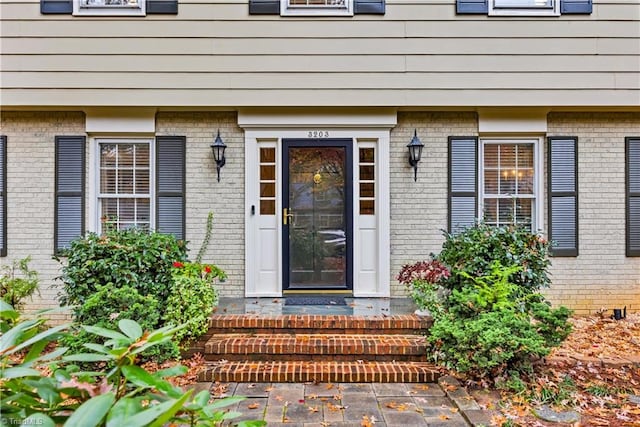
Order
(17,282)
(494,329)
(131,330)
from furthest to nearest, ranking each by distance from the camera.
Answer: (17,282) → (494,329) → (131,330)

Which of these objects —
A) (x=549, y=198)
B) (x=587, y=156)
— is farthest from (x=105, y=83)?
(x=587, y=156)

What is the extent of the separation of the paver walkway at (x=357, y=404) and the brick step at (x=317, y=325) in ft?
2.34

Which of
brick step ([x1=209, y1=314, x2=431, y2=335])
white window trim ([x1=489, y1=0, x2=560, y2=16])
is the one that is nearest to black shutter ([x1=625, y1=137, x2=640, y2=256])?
white window trim ([x1=489, y1=0, x2=560, y2=16])

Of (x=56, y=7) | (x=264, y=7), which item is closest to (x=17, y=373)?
(x=264, y=7)

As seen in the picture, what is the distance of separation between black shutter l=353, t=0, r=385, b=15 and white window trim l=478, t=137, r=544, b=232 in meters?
2.10

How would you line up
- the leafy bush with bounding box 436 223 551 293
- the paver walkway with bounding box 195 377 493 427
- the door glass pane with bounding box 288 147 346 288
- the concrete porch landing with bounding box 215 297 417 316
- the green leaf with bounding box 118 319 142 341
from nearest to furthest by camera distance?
the green leaf with bounding box 118 319 142 341, the paver walkway with bounding box 195 377 493 427, the leafy bush with bounding box 436 223 551 293, the concrete porch landing with bounding box 215 297 417 316, the door glass pane with bounding box 288 147 346 288

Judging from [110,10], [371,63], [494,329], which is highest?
[110,10]

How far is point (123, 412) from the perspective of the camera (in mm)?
968

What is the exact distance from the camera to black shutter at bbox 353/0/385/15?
504 centimetres

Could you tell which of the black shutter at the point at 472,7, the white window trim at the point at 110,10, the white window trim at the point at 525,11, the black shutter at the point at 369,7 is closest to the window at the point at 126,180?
the white window trim at the point at 110,10

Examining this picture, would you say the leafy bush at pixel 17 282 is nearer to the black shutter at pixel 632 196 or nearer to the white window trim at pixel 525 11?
the white window trim at pixel 525 11

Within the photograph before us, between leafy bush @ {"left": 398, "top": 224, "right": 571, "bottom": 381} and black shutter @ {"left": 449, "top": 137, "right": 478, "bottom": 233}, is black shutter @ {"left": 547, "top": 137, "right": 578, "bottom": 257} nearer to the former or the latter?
black shutter @ {"left": 449, "top": 137, "right": 478, "bottom": 233}

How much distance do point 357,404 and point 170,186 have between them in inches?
141

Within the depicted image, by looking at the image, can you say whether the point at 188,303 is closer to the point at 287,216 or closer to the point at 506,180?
the point at 287,216
